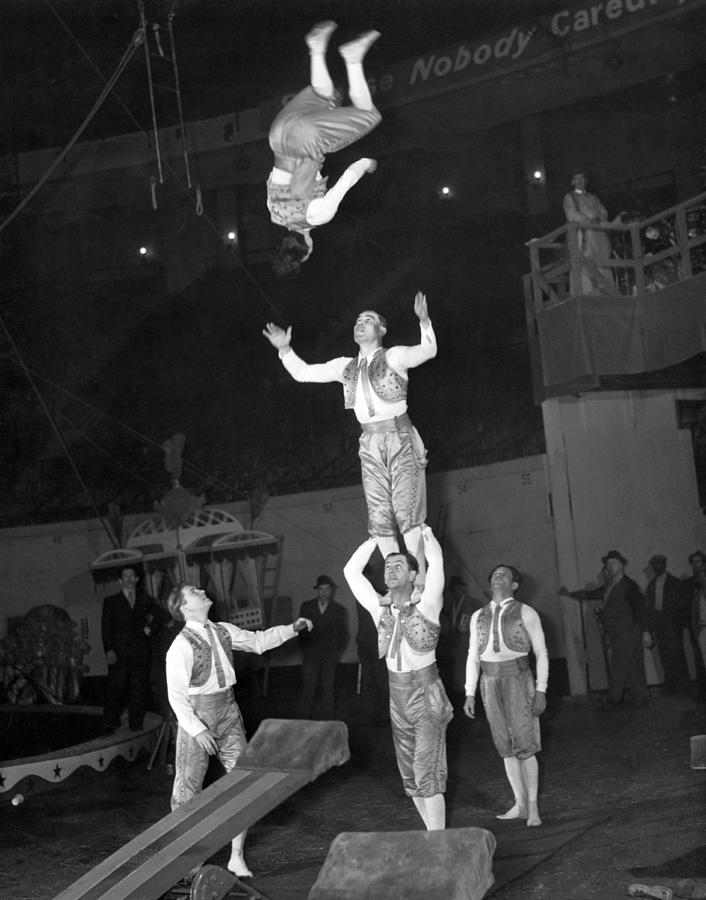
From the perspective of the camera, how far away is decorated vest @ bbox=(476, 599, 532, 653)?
6195 millimetres

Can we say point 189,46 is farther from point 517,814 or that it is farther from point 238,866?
point 238,866

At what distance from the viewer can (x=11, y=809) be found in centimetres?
769

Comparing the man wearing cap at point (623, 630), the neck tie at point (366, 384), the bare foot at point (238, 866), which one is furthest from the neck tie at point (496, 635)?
the man wearing cap at point (623, 630)

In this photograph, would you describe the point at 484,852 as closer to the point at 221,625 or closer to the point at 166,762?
the point at 221,625

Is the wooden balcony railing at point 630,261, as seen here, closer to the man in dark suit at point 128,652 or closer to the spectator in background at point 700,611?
the spectator in background at point 700,611

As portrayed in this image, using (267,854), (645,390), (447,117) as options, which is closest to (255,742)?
(267,854)

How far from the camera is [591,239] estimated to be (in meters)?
10.3

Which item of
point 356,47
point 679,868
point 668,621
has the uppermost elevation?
point 356,47

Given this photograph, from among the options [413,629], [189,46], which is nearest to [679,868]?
[413,629]

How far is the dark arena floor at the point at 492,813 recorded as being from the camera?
5.37m

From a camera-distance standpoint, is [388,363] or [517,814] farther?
[517,814]

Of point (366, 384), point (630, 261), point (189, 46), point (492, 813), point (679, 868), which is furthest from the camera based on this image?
point (189, 46)

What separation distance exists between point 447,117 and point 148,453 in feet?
18.7

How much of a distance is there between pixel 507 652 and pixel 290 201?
2825 mm
